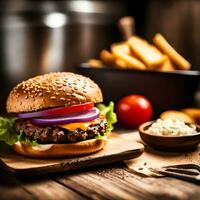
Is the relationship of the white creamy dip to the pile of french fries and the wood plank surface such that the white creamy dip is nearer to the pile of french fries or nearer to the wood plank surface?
the wood plank surface

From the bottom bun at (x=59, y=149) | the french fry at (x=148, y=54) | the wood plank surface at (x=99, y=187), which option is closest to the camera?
the wood plank surface at (x=99, y=187)

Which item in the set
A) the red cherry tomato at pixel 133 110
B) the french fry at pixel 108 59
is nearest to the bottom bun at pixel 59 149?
the red cherry tomato at pixel 133 110

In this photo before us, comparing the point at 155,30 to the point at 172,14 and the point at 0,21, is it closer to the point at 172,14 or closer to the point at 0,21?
the point at 172,14

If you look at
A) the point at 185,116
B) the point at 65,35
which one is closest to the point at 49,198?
the point at 185,116

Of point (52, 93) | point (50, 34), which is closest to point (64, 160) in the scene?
point (52, 93)

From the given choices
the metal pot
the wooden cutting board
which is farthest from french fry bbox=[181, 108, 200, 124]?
the metal pot

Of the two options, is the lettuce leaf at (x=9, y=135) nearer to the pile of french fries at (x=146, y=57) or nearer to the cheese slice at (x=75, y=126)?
the cheese slice at (x=75, y=126)
